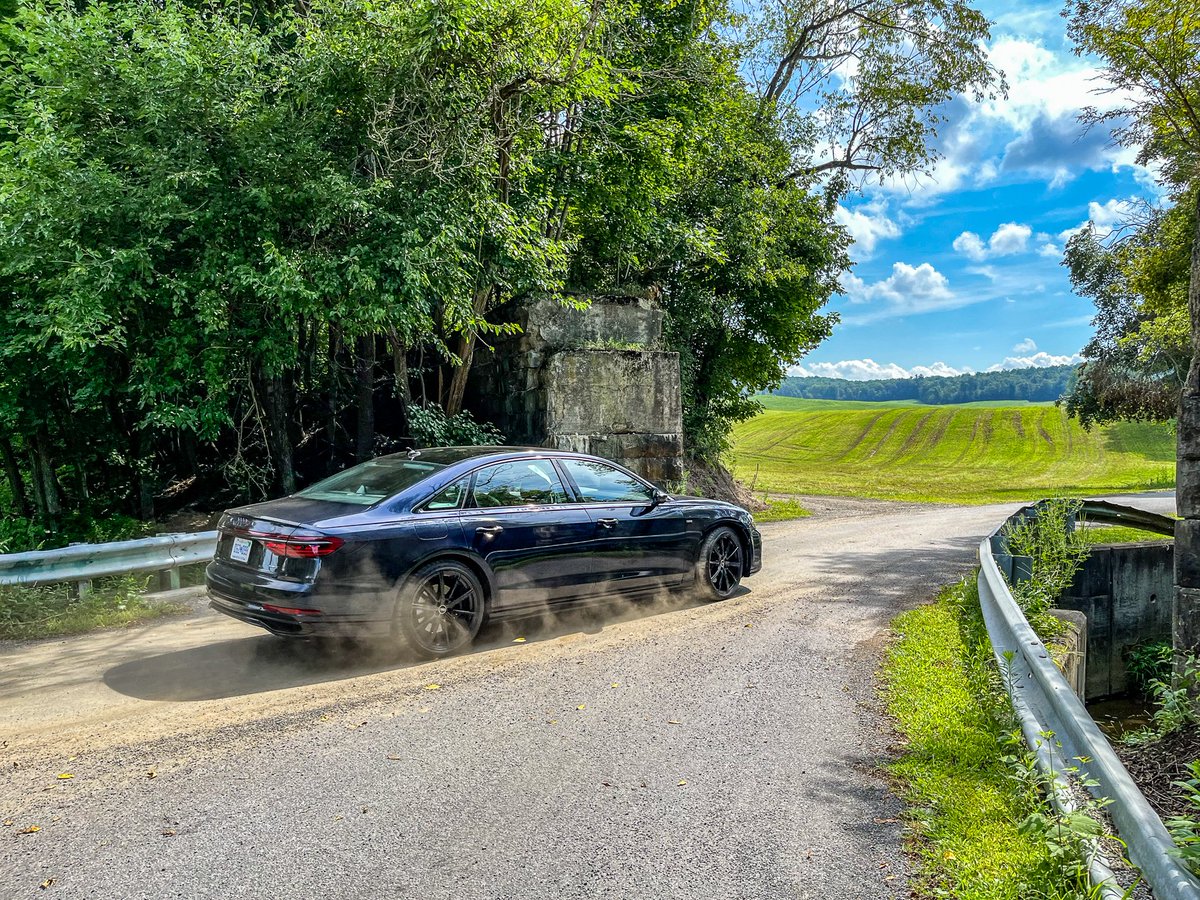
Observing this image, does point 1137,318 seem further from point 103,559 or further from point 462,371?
point 103,559

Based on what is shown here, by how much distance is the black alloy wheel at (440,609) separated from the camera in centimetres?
566

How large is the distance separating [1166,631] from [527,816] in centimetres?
1267

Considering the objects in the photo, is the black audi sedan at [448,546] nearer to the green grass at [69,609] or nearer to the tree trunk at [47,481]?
the green grass at [69,609]

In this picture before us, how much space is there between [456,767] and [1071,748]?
2827 millimetres

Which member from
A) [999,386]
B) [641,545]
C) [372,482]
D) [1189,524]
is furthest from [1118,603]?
[999,386]

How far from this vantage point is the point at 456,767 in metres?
3.98

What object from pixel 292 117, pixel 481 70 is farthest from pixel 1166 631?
pixel 292 117

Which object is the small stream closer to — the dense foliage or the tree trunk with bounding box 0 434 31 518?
the dense foliage

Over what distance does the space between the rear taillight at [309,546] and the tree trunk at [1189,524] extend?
6163 millimetres

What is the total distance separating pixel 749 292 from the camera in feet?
58.9

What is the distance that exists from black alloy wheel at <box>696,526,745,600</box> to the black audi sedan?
1.9 inches

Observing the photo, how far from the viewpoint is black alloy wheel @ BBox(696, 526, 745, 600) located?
310 inches

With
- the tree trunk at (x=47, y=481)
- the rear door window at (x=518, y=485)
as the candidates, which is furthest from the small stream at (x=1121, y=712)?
the tree trunk at (x=47, y=481)

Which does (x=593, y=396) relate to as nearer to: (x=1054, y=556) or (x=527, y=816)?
(x=1054, y=556)
